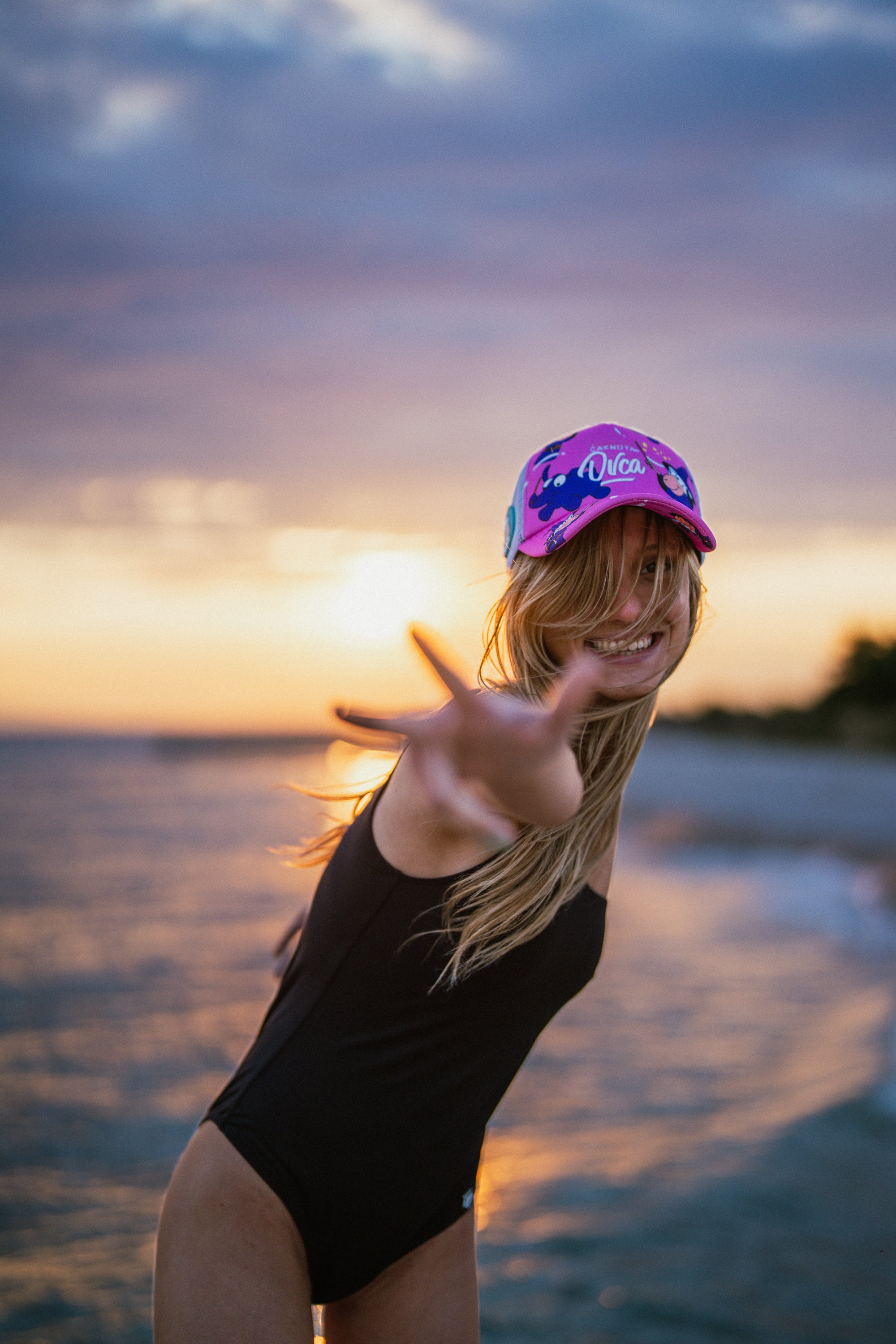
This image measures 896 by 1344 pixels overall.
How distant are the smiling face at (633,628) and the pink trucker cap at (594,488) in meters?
0.05

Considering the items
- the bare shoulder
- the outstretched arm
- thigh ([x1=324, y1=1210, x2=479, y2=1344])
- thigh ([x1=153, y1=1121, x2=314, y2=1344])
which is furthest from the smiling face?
thigh ([x1=324, y1=1210, x2=479, y2=1344])

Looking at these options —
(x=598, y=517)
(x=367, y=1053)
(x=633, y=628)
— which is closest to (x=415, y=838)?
(x=367, y=1053)

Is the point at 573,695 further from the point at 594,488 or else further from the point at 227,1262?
the point at 227,1262

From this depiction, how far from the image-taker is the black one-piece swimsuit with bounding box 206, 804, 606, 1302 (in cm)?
168

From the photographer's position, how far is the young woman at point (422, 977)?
1.65 metres

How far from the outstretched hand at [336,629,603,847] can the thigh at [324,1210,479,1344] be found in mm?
1200

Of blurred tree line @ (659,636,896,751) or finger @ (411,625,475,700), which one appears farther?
blurred tree line @ (659,636,896,751)

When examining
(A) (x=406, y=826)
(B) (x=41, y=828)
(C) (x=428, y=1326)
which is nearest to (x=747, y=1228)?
(C) (x=428, y=1326)

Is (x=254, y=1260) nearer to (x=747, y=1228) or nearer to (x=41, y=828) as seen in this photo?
(x=747, y=1228)

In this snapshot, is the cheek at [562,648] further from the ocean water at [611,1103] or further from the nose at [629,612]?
the ocean water at [611,1103]

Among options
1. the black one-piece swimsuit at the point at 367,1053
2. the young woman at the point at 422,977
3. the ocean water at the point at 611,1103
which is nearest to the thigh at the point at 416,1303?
the young woman at the point at 422,977

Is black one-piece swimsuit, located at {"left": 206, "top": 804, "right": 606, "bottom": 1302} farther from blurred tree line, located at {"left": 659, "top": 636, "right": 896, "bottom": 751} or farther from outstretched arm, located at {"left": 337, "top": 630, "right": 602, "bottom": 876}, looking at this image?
blurred tree line, located at {"left": 659, "top": 636, "right": 896, "bottom": 751}

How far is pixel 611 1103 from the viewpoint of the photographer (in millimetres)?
6234

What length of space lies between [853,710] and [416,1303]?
2590 cm
